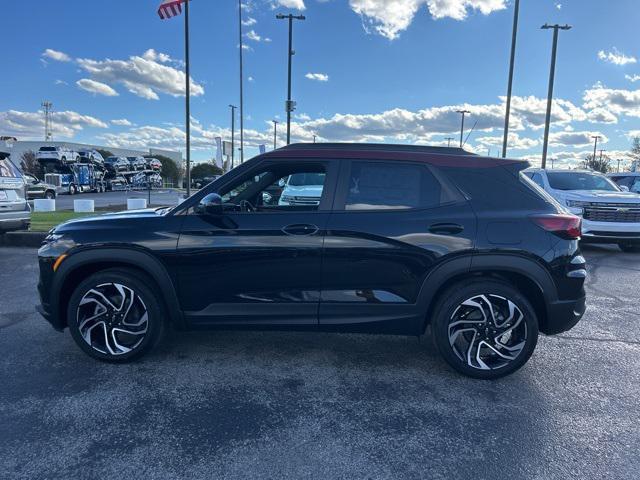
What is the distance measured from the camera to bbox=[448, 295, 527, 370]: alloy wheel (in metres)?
3.39

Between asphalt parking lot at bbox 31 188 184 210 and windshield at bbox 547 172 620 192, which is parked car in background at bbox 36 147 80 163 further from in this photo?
windshield at bbox 547 172 620 192

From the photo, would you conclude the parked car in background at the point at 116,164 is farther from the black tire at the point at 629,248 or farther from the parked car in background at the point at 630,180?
the black tire at the point at 629,248

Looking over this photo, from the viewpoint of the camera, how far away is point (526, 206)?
133 inches

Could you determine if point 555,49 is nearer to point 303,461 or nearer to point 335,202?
point 335,202

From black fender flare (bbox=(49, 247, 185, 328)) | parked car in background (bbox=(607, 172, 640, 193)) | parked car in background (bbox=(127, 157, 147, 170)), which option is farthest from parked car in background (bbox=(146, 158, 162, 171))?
black fender flare (bbox=(49, 247, 185, 328))

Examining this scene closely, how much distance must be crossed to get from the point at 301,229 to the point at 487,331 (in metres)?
1.64

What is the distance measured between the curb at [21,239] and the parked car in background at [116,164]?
30.1 metres

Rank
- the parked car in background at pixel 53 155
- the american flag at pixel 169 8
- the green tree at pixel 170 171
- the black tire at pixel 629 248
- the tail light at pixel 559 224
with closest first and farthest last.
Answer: the tail light at pixel 559 224
the black tire at pixel 629 248
the american flag at pixel 169 8
the parked car in background at pixel 53 155
the green tree at pixel 170 171

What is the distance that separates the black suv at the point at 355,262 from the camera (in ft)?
11.0

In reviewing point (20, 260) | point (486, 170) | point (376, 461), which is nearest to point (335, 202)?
point (486, 170)

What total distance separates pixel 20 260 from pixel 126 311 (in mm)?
5779

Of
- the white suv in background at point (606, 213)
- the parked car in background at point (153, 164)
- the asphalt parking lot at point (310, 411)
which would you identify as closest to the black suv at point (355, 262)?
the asphalt parking lot at point (310, 411)

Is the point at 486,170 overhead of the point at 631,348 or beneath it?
overhead

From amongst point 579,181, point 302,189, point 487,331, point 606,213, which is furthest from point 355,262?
point 579,181
